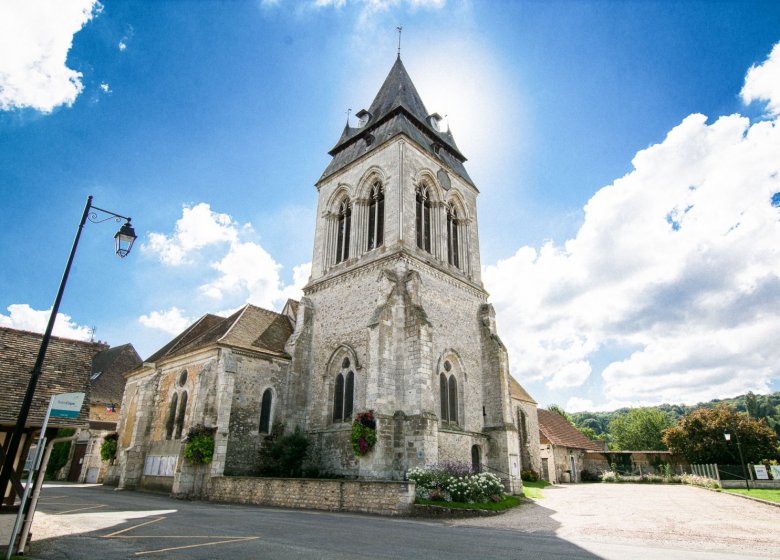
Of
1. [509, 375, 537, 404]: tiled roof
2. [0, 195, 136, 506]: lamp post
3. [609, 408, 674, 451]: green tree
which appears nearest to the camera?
[0, 195, 136, 506]: lamp post

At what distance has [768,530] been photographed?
11.1 meters

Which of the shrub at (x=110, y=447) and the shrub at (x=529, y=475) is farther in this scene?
the shrub at (x=529, y=475)

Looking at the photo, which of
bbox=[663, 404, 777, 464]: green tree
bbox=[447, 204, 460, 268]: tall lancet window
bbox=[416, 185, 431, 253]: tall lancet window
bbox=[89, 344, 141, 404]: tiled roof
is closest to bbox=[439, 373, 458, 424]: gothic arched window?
bbox=[416, 185, 431, 253]: tall lancet window

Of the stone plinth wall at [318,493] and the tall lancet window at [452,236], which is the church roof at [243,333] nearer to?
the stone plinth wall at [318,493]

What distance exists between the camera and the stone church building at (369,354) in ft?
59.7

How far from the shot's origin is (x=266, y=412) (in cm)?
2072

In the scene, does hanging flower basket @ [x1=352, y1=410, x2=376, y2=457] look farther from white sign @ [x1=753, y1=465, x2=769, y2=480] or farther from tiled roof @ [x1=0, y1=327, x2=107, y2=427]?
white sign @ [x1=753, y1=465, x2=769, y2=480]

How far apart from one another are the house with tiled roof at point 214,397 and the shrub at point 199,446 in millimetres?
275

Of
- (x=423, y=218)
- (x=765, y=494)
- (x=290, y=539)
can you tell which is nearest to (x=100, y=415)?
(x=423, y=218)

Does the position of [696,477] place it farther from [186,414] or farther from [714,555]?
[186,414]

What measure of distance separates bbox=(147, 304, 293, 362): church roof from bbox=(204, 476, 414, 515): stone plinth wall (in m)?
5.86

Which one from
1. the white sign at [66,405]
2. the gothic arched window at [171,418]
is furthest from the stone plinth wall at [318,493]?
the white sign at [66,405]

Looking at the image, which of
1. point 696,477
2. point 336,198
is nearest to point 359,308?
point 336,198

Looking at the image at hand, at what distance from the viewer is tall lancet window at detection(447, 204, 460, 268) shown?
2495 cm
